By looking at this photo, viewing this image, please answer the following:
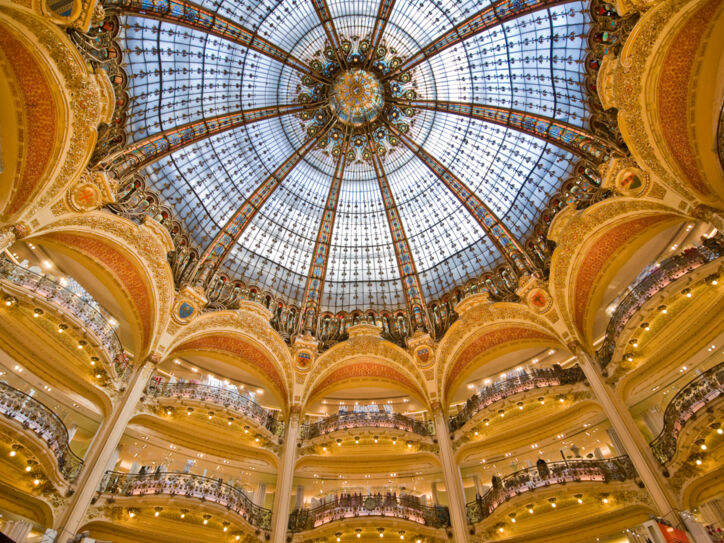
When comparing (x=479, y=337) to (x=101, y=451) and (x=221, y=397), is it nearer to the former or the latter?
(x=221, y=397)

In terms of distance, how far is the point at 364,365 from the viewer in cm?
2533

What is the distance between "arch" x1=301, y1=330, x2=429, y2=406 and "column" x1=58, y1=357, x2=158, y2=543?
829 centimetres

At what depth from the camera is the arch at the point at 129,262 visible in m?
19.0

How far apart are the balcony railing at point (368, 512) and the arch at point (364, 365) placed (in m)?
5.65

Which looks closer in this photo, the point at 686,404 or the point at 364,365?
the point at 686,404

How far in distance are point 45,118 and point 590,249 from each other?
23308 millimetres

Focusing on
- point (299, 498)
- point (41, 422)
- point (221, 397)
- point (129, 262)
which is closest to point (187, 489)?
point (221, 397)

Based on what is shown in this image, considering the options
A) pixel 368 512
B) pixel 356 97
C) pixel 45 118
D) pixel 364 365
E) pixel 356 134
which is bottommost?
pixel 368 512

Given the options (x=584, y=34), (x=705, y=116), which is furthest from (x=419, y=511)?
(x=584, y=34)

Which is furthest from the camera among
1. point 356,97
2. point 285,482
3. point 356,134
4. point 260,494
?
point 356,134

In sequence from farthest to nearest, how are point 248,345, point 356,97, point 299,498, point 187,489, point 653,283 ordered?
point 356,97
point 248,345
point 299,498
point 653,283
point 187,489

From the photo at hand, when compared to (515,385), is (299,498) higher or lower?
lower

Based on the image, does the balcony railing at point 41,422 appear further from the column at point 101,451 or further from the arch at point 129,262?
the arch at point 129,262

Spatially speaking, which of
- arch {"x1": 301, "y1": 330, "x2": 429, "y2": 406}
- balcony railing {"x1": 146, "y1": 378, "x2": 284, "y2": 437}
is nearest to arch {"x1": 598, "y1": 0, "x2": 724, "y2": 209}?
arch {"x1": 301, "y1": 330, "x2": 429, "y2": 406}
